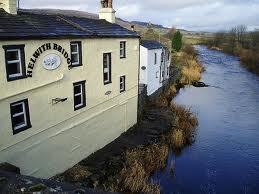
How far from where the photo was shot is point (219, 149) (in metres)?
26.1

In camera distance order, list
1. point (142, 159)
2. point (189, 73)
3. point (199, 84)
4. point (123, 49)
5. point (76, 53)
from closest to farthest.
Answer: point (76, 53), point (142, 159), point (123, 49), point (199, 84), point (189, 73)

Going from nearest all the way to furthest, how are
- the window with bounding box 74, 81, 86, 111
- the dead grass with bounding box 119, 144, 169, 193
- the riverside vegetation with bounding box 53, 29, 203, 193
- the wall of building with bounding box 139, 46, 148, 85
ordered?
the riverside vegetation with bounding box 53, 29, 203, 193 → the dead grass with bounding box 119, 144, 169, 193 → the window with bounding box 74, 81, 86, 111 → the wall of building with bounding box 139, 46, 148, 85

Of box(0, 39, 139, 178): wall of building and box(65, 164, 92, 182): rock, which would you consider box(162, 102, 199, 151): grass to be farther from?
box(65, 164, 92, 182): rock

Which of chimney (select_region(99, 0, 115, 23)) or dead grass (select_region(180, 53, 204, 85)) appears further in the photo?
dead grass (select_region(180, 53, 204, 85))

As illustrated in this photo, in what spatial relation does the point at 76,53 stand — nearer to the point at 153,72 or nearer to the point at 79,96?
the point at 79,96

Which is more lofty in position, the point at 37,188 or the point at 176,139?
the point at 37,188

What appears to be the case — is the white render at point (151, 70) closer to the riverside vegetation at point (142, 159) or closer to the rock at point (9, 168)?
the riverside vegetation at point (142, 159)

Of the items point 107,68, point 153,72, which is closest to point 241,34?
point 153,72

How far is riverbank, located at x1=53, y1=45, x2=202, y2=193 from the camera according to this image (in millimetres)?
18172

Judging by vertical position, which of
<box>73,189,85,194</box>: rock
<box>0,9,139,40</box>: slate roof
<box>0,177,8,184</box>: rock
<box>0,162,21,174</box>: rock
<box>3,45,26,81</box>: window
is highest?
<box>0,9,139,40</box>: slate roof

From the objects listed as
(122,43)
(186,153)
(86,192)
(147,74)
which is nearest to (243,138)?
(186,153)

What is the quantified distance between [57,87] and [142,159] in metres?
8.03

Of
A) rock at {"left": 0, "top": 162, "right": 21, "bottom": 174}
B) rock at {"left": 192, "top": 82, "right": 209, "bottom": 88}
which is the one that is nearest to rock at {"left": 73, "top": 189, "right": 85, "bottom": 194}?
rock at {"left": 0, "top": 162, "right": 21, "bottom": 174}

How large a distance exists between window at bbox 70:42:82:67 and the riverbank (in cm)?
613
